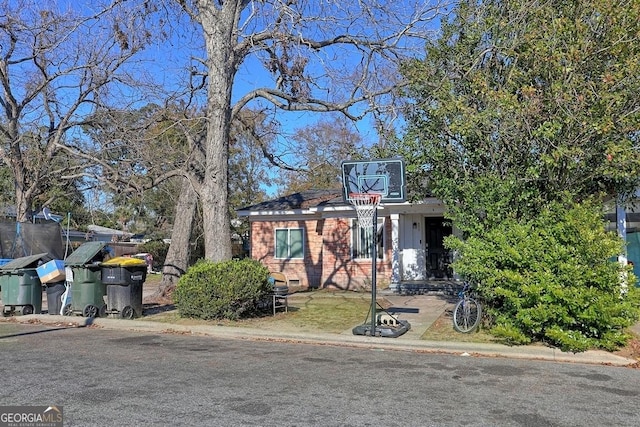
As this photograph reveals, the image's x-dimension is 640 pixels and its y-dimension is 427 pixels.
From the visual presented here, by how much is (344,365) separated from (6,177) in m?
29.4

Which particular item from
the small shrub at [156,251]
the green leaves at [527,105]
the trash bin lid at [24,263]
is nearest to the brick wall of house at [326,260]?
the green leaves at [527,105]

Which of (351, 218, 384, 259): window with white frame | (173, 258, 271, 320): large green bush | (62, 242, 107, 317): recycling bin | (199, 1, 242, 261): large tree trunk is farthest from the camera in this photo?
(351, 218, 384, 259): window with white frame

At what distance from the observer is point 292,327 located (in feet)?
38.8

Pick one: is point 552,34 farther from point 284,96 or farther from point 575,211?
point 284,96

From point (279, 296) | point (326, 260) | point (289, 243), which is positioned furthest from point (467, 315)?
point (289, 243)

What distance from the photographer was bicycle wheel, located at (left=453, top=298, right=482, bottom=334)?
10.7 meters

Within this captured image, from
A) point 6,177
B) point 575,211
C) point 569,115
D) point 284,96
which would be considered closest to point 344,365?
point 575,211

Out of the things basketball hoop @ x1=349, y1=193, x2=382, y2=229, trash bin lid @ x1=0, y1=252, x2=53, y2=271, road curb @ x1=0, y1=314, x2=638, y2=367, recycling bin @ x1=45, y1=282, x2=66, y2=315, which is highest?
basketball hoop @ x1=349, y1=193, x2=382, y2=229

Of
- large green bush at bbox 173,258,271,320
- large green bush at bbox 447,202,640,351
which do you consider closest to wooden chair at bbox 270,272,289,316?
large green bush at bbox 173,258,271,320

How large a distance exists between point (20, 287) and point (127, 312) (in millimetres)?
3020

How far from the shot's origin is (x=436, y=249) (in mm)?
19297

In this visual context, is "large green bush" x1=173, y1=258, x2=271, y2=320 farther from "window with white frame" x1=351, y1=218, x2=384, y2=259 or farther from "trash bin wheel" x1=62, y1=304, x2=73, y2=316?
"window with white frame" x1=351, y1=218, x2=384, y2=259

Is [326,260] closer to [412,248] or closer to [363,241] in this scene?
[363,241]

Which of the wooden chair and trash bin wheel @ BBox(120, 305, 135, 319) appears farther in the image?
the wooden chair
